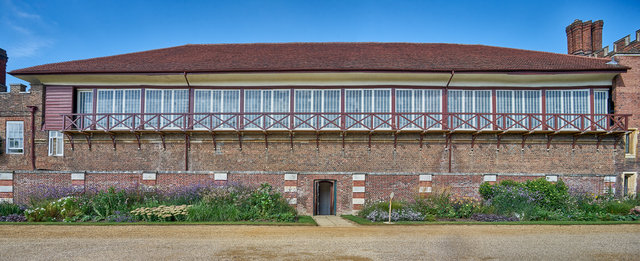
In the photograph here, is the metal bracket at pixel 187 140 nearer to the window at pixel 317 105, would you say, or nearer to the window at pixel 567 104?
the window at pixel 317 105

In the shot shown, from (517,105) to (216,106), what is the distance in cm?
1399

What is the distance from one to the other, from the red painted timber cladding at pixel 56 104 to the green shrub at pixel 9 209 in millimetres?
5387

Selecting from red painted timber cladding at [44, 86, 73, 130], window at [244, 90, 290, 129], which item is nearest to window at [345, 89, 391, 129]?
window at [244, 90, 290, 129]

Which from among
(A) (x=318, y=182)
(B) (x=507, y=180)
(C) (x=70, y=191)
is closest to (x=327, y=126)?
(A) (x=318, y=182)

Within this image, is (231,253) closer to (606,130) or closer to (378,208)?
(378,208)

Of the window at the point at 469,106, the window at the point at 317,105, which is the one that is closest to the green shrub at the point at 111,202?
the window at the point at 317,105

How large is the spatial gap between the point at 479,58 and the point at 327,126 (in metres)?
8.33

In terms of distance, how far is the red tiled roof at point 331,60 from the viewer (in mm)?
19953

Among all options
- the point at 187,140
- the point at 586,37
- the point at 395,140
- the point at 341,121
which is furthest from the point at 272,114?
the point at 586,37

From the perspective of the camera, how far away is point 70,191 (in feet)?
55.8

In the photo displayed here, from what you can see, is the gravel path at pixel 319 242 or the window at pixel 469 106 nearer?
the gravel path at pixel 319 242

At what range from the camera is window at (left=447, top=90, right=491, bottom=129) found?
20328mm

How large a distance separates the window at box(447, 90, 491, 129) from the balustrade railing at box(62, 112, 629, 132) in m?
0.05

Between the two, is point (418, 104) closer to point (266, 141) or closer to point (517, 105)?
point (517, 105)
